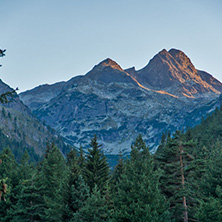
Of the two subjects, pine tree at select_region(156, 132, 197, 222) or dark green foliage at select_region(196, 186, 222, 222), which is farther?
pine tree at select_region(156, 132, 197, 222)

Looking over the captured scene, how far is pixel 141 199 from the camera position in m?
32.3

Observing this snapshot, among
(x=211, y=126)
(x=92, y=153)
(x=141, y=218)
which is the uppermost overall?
(x=211, y=126)

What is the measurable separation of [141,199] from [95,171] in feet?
42.6

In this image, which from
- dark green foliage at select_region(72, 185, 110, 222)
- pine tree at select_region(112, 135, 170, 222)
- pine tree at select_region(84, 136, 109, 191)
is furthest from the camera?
pine tree at select_region(84, 136, 109, 191)

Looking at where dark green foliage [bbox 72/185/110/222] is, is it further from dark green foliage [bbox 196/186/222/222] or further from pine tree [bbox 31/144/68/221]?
dark green foliage [bbox 196/186/222/222]

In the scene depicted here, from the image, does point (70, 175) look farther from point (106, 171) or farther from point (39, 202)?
point (39, 202)

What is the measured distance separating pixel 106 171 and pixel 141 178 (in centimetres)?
1174

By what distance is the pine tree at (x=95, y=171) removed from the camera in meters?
43.5

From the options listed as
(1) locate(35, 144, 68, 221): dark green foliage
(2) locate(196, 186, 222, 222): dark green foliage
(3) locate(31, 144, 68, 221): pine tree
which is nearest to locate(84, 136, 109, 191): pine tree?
(1) locate(35, 144, 68, 221): dark green foliage

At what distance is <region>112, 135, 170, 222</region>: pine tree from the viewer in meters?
31.0

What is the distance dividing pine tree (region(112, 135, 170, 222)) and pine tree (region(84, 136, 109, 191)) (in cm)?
908

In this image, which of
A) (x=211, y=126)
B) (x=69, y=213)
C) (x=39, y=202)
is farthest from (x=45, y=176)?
(x=211, y=126)

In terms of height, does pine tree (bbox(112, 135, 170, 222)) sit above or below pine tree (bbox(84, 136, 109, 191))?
below

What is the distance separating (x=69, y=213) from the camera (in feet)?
127
